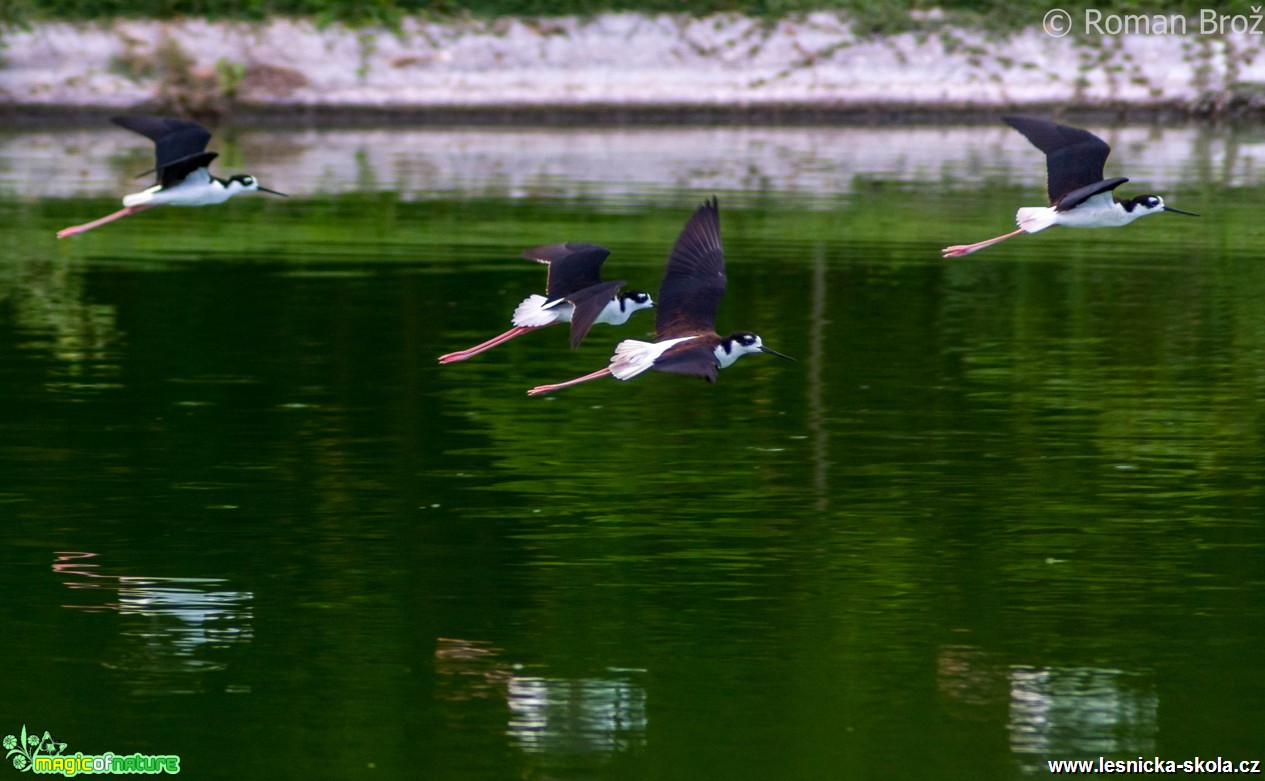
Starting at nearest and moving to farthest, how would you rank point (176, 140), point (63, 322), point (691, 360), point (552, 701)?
point (552, 701), point (691, 360), point (176, 140), point (63, 322)

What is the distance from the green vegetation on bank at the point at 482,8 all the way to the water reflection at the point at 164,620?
3123 centimetres

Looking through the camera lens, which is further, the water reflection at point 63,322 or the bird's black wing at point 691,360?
the water reflection at point 63,322

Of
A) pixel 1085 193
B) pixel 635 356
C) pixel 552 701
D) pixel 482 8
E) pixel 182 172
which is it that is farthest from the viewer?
pixel 482 8

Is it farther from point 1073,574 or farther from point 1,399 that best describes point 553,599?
point 1,399

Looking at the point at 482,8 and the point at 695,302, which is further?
the point at 482,8

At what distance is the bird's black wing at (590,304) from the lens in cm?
1172

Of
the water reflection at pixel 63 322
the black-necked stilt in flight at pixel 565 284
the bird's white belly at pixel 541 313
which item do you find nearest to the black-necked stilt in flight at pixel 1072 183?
the black-necked stilt in flight at pixel 565 284

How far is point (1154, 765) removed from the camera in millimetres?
8492

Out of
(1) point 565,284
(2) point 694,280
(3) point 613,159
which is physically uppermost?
(2) point 694,280

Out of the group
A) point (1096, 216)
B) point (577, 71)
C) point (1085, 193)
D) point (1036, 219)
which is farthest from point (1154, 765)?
point (577, 71)

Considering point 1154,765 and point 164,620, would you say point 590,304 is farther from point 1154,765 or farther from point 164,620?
point 1154,765

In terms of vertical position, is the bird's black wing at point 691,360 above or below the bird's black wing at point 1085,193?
below

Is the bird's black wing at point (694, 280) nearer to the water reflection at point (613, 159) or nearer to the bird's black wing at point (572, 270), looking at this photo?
the bird's black wing at point (572, 270)

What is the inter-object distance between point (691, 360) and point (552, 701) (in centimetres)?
266
